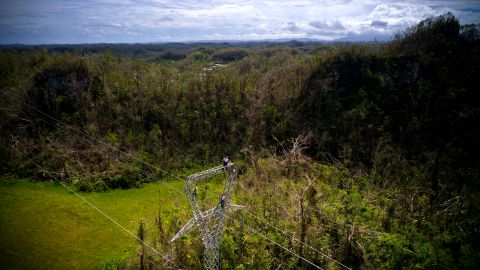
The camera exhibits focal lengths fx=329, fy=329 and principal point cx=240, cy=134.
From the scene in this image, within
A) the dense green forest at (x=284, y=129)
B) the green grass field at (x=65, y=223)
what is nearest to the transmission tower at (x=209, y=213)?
the dense green forest at (x=284, y=129)

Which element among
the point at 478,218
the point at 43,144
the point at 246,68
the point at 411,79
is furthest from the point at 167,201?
the point at 246,68

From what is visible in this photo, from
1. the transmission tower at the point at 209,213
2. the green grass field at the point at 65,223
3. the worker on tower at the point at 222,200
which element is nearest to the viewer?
the worker on tower at the point at 222,200

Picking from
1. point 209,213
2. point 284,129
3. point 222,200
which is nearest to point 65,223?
point 209,213

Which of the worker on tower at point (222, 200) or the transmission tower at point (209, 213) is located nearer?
the worker on tower at point (222, 200)

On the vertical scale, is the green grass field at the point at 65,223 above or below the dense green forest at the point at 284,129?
below

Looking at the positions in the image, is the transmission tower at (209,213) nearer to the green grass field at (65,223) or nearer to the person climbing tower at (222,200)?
the person climbing tower at (222,200)

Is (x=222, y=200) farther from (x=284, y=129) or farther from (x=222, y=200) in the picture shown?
(x=284, y=129)

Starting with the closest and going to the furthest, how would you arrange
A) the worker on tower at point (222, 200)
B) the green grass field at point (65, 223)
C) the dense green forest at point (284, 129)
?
the worker on tower at point (222, 200), the dense green forest at point (284, 129), the green grass field at point (65, 223)

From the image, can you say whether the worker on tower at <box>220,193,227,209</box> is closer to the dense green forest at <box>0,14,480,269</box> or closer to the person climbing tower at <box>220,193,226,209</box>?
the person climbing tower at <box>220,193,226,209</box>
